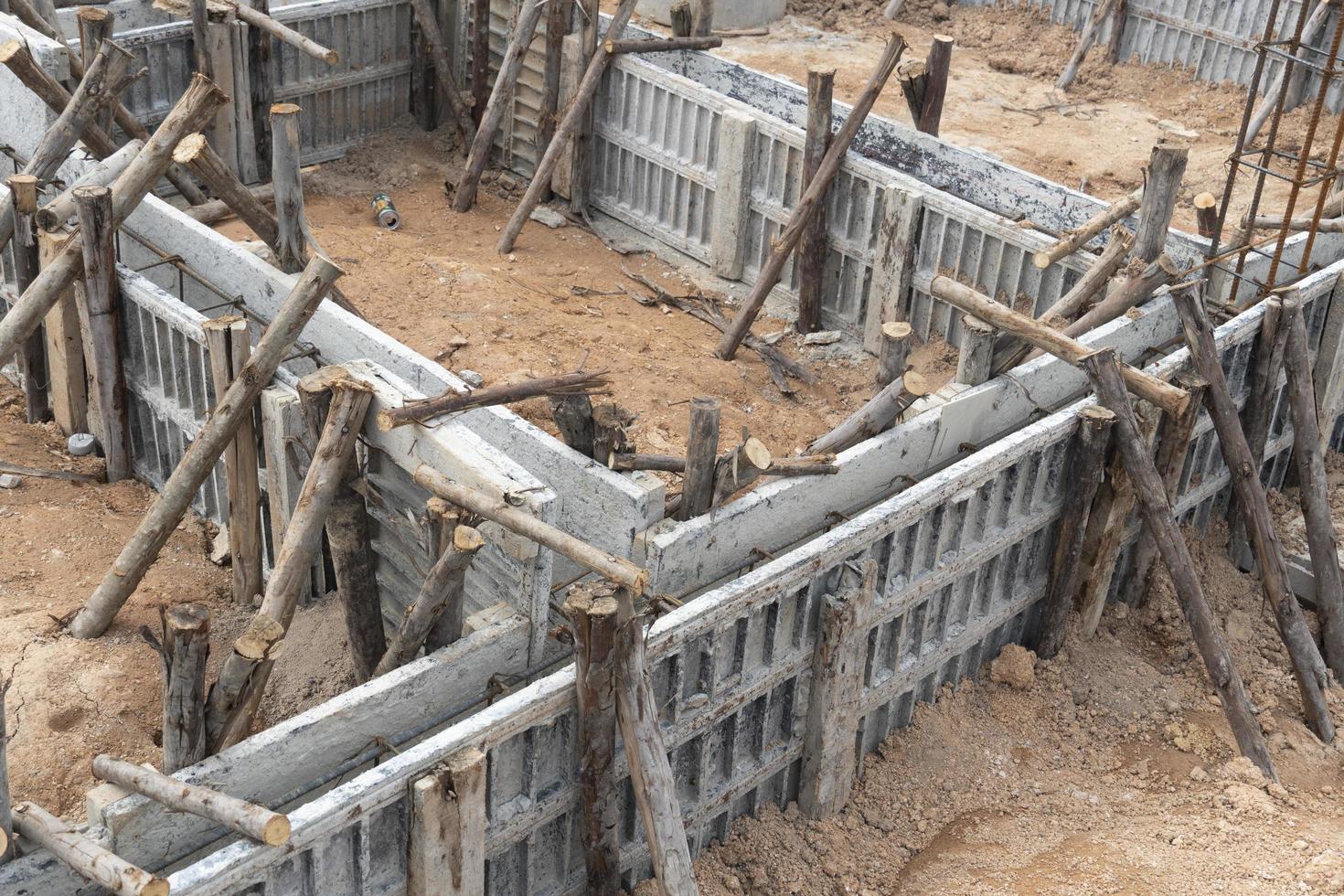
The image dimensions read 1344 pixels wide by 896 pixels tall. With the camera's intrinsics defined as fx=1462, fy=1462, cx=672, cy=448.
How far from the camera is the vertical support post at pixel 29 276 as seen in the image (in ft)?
29.3

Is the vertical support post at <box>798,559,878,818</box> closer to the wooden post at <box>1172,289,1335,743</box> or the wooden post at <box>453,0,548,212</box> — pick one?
the wooden post at <box>1172,289,1335,743</box>

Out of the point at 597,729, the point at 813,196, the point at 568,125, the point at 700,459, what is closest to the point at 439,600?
the point at 597,729

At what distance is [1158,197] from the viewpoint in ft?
30.5

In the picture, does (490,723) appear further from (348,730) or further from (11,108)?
(11,108)

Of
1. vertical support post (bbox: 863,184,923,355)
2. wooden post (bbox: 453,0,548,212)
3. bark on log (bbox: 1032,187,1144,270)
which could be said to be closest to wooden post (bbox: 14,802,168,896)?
bark on log (bbox: 1032,187,1144,270)

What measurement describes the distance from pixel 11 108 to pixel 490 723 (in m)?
7.72

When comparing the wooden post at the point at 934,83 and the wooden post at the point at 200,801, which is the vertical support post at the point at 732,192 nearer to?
the wooden post at the point at 934,83

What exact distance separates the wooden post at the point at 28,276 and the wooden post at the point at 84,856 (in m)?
4.61

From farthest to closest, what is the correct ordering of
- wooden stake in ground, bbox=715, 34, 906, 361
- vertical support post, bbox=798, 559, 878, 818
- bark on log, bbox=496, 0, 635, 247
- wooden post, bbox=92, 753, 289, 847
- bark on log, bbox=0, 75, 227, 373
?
bark on log, bbox=496, 0, 635, 247
wooden stake in ground, bbox=715, 34, 906, 361
bark on log, bbox=0, 75, 227, 373
vertical support post, bbox=798, 559, 878, 818
wooden post, bbox=92, 753, 289, 847

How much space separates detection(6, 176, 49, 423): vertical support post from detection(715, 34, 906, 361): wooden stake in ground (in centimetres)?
508

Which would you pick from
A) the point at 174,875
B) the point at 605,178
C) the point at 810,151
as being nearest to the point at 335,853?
the point at 174,875

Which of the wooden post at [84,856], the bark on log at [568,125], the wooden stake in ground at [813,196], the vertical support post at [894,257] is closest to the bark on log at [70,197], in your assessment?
the bark on log at [568,125]

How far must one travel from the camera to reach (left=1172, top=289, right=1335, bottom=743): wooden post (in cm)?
869

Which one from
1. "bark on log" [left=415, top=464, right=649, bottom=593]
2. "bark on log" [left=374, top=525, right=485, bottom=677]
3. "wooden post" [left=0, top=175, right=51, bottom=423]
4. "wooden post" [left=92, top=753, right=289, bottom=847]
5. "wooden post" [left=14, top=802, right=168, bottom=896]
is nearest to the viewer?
"wooden post" [left=14, top=802, right=168, bottom=896]
